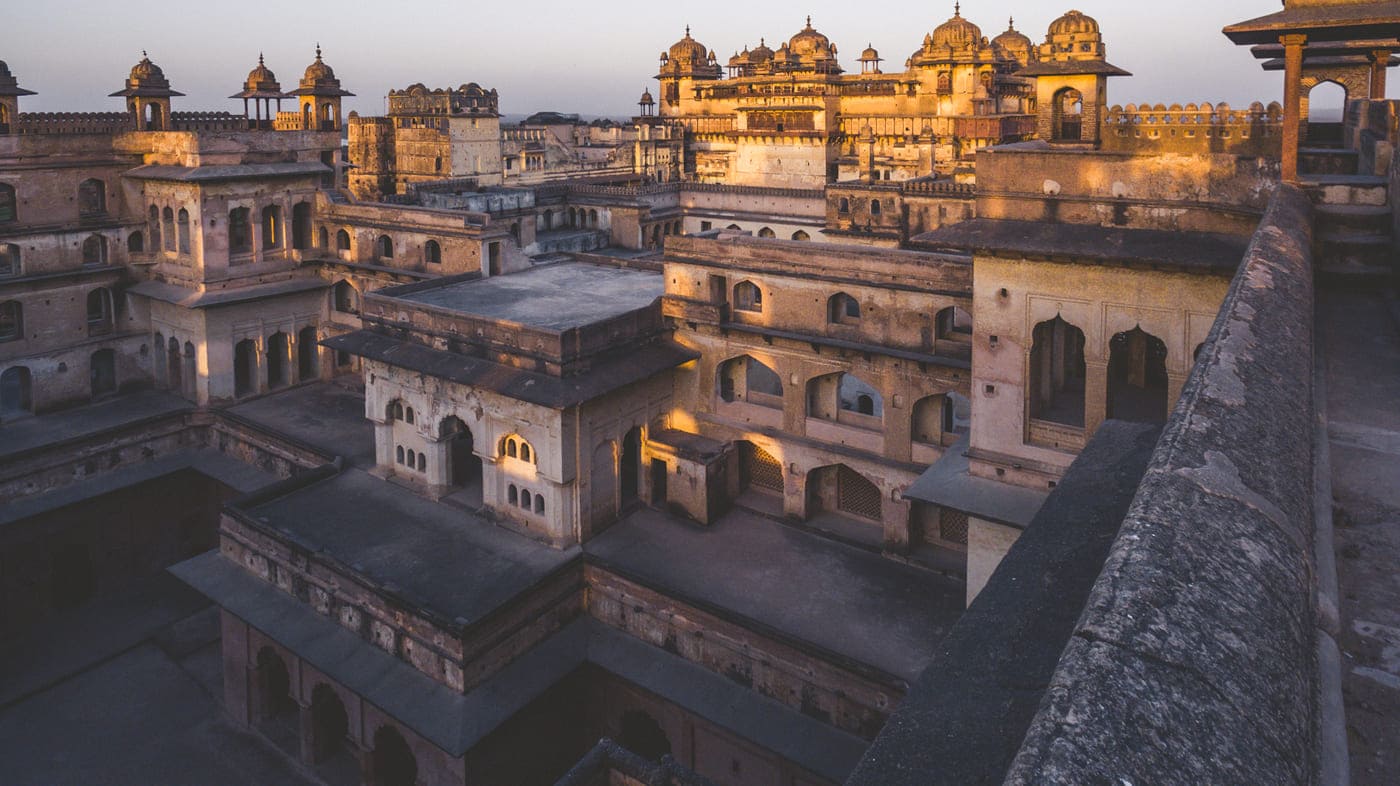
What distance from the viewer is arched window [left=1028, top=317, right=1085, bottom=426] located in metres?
18.2

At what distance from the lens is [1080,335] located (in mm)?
21875

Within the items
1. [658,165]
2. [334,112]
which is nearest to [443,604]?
[334,112]

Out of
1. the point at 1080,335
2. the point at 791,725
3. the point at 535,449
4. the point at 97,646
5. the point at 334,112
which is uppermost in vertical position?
the point at 334,112

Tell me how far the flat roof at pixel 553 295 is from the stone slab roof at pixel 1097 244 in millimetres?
9165

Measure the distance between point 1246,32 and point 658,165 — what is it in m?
52.3

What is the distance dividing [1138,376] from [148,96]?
3403 centimetres

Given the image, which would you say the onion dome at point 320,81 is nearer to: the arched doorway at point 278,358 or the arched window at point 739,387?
the arched doorway at point 278,358

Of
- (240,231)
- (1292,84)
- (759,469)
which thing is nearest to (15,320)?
(240,231)

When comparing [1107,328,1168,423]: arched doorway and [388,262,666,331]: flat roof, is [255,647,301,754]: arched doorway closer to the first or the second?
[388,262,666,331]: flat roof

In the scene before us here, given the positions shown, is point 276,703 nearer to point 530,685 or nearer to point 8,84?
point 530,685

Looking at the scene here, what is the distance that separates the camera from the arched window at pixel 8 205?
1221 inches

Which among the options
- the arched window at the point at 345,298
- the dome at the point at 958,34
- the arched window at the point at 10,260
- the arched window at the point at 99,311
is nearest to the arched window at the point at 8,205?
the arched window at the point at 10,260

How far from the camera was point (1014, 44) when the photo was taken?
67.6m

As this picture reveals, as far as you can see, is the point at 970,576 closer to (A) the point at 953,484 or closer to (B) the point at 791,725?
(A) the point at 953,484
